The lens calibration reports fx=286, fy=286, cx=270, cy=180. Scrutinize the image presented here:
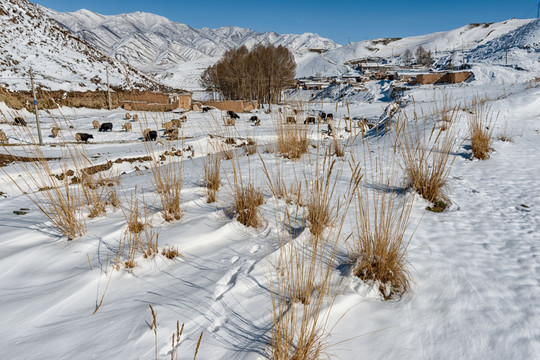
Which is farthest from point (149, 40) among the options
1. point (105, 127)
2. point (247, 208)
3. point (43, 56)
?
point (247, 208)

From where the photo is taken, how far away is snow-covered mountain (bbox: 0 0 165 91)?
71.3 ft

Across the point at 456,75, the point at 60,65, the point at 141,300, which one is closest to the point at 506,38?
A: the point at 456,75

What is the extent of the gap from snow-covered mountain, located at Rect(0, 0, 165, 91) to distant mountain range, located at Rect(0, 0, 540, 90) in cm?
7

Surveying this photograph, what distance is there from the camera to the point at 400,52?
93.1 m

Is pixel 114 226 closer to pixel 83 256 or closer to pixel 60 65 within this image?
pixel 83 256

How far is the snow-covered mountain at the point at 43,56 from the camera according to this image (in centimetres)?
2173

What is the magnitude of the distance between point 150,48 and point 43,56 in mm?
141900

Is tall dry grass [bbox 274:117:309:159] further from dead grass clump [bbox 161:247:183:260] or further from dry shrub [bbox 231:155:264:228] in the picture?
dead grass clump [bbox 161:247:183:260]

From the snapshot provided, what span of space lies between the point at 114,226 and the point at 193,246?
0.62m

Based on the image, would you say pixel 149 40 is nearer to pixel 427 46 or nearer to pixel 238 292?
pixel 427 46

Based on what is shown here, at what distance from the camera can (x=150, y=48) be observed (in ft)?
485

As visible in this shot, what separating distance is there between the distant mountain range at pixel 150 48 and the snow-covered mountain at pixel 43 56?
→ 2.9 inches

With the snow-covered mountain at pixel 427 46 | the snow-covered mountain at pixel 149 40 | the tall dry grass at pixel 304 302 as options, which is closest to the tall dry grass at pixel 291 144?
the tall dry grass at pixel 304 302

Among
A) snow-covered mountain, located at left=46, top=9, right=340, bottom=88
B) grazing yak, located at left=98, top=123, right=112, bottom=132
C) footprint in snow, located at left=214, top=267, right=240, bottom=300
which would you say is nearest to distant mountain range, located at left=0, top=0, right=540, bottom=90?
snow-covered mountain, located at left=46, top=9, right=340, bottom=88
